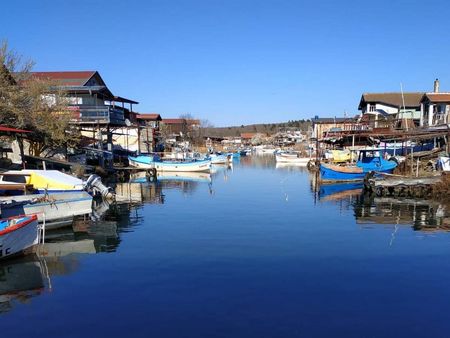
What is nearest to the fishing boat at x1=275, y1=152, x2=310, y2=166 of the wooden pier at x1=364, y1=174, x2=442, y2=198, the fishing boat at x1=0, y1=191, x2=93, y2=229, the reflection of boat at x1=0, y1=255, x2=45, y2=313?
the wooden pier at x1=364, y1=174, x2=442, y2=198

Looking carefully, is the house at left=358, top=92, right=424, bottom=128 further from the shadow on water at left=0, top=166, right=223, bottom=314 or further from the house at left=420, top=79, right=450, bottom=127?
the shadow on water at left=0, top=166, right=223, bottom=314

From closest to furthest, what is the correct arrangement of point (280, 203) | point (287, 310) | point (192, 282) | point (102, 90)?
point (287, 310), point (192, 282), point (280, 203), point (102, 90)

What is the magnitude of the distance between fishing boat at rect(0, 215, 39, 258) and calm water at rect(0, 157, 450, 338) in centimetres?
52

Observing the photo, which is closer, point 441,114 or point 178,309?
point 178,309

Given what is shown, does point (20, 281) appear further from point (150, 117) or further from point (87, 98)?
point (150, 117)

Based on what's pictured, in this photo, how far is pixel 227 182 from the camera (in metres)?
41.4

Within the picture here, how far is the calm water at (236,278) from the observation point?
907cm

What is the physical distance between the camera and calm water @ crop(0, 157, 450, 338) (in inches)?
357

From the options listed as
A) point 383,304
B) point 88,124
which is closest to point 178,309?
point 383,304

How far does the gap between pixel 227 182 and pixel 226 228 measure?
22.3 metres

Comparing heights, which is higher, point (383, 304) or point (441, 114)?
point (441, 114)

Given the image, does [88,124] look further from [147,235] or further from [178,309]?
[178,309]

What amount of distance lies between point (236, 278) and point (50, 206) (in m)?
Answer: 10.1

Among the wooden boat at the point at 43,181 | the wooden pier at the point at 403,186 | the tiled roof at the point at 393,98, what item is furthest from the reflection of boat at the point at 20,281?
the tiled roof at the point at 393,98
